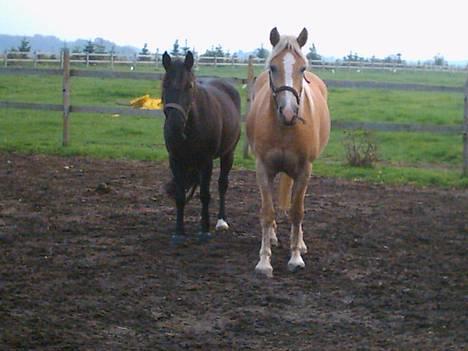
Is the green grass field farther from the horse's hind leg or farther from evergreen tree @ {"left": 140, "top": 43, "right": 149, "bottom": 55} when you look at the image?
evergreen tree @ {"left": 140, "top": 43, "right": 149, "bottom": 55}

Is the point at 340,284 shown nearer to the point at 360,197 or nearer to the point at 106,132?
the point at 360,197

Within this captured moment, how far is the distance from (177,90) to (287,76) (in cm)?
122

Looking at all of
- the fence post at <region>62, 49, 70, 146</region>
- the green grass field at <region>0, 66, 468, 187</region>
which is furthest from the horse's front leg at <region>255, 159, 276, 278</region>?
the fence post at <region>62, 49, 70, 146</region>

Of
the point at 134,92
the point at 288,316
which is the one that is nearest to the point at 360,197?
the point at 288,316

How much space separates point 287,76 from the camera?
6090mm

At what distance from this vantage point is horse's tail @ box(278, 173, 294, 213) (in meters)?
7.54

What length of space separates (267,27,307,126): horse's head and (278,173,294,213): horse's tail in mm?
1403

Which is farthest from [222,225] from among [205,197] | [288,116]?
[288,116]

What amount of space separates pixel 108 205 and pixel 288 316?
166 inches

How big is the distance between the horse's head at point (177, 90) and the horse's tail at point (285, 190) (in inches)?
49.4

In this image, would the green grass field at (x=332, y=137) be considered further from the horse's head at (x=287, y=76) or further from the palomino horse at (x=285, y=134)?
the horse's head at (x=287, y=76)

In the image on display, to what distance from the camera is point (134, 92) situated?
2453 centimetres

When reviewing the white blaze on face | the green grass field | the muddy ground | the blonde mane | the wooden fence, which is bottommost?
the muddy ground

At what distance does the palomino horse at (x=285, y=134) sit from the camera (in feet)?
20.0
